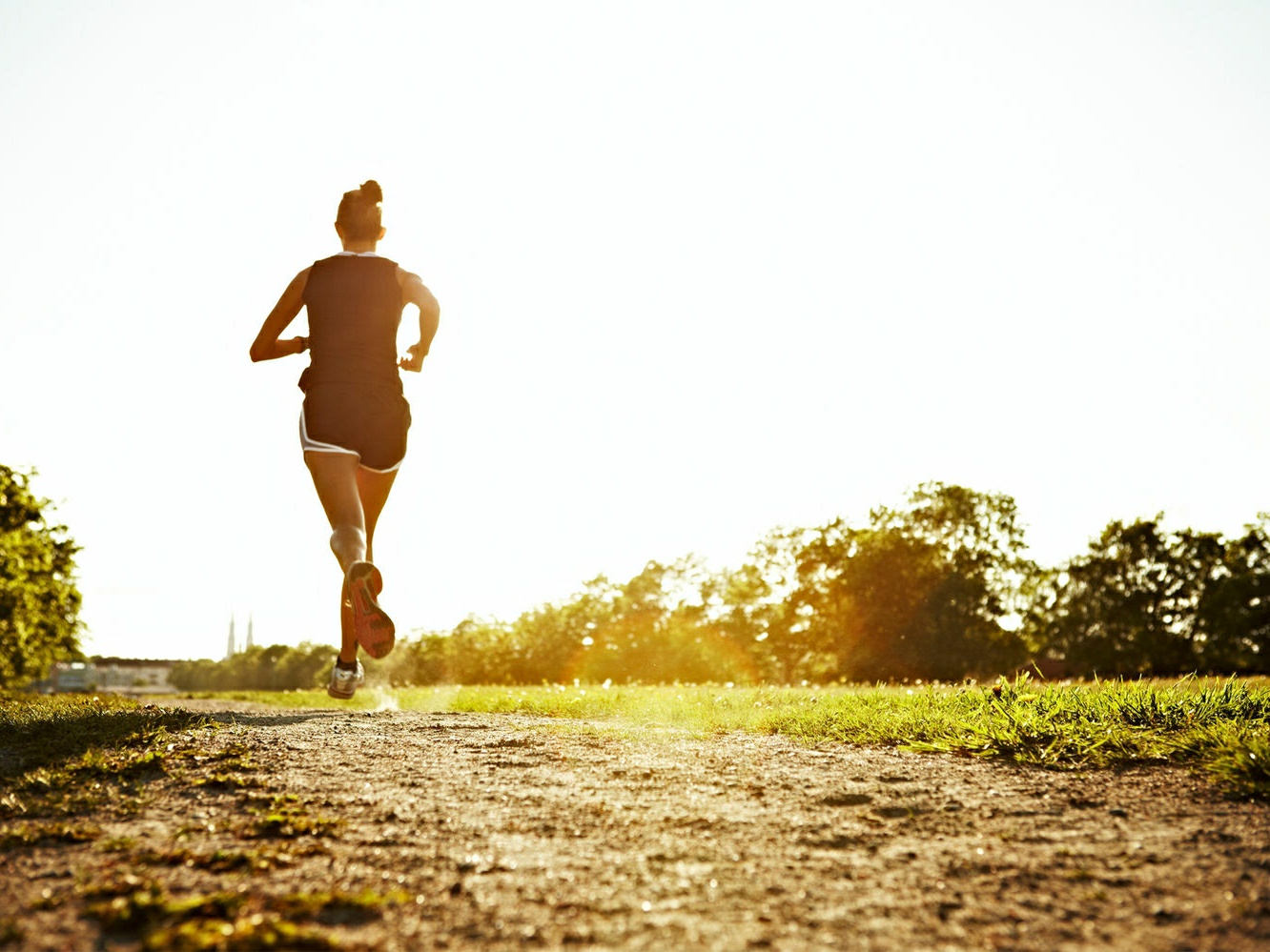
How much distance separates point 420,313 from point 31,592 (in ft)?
42.0

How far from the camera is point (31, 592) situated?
1502 cm

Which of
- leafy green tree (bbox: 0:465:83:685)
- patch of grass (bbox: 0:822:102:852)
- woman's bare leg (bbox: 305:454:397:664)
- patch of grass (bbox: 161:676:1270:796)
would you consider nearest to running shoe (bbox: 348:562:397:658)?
woman's bare leg (bbox: 305:454:397:664)

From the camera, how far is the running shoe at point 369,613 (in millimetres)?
4934

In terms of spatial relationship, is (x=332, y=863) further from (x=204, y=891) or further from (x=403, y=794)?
(x=403, y=794)

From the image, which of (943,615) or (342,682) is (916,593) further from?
(342,682)

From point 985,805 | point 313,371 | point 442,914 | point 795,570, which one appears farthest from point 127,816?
point 795,570

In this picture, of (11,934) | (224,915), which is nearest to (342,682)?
(224,915)

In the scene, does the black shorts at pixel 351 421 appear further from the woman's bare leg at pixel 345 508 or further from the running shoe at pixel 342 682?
the running shoe at pixel 342 682

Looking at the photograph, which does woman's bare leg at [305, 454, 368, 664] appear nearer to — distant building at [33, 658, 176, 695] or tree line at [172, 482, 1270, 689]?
tree line at [172, 482, 1270, 689]

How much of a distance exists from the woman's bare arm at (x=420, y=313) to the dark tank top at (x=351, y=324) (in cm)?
11

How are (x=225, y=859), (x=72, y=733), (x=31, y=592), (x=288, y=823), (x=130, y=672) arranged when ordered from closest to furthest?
(x=225, y=859), (x=288, y=823), (x=72, y=733), (x=31, y=592), (x=130, y=672)

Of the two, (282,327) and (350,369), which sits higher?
(282,327)

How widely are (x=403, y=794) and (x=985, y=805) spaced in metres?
2.31

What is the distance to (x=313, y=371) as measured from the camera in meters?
5.43
